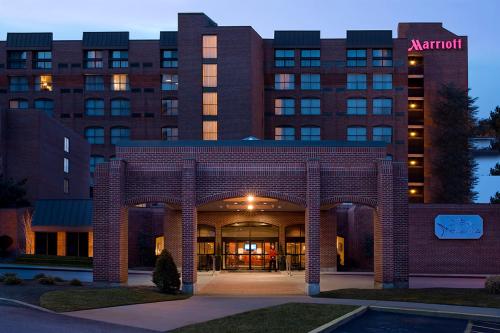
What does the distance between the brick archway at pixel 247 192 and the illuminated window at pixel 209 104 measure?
49297 mm

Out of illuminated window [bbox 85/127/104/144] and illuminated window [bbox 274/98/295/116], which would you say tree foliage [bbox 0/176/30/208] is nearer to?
illuminated window [bbox 85/127/104/144]

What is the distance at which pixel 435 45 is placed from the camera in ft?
299

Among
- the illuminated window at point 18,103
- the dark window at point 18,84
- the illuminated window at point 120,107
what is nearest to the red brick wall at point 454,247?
the illuminated window at point 120,107

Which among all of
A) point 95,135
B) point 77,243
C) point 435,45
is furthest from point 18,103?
point 435,45

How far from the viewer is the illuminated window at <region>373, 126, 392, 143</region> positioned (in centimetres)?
8556

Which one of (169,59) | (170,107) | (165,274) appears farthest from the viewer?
(170,107)

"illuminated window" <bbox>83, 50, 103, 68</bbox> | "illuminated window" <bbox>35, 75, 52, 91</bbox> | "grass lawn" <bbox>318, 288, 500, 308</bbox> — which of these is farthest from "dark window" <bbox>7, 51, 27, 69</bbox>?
"grass lawn" <bbox>318, 288, 500, 308</bbox>

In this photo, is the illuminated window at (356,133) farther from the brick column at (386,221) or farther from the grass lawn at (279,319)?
the grass lawn at (279,319)

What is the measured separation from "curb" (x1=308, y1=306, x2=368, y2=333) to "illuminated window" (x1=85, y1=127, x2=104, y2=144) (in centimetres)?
6827

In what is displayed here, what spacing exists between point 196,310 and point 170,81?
6593 cm

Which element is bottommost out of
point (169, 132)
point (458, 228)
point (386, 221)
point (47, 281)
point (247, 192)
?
point (47, 281)

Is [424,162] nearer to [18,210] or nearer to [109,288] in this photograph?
[18,210]

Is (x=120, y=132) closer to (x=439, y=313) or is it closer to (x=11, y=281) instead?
(x=11, y=281)

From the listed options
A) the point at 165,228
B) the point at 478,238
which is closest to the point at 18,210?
the point at 165,228
